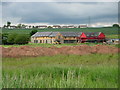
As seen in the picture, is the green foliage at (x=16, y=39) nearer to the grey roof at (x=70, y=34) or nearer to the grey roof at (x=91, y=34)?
the grey roof at (x=70, y=34)

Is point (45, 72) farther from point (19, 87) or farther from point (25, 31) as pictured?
point (25, 31)

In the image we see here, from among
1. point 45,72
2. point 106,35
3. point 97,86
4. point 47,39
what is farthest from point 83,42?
point 97,86

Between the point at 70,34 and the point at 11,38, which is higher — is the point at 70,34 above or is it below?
above

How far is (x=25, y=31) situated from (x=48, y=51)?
2.12 metres

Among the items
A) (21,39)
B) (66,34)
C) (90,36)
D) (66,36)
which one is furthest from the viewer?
(21,39)

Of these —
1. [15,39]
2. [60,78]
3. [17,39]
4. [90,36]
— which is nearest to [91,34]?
[90,36]

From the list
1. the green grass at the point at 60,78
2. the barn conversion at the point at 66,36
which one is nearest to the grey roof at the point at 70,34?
the barn conversion at the point at 66,36

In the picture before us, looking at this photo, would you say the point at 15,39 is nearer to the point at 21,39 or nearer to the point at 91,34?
the point at 21,39

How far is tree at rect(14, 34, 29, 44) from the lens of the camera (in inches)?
431

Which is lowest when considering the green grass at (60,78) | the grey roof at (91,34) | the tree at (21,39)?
the green grass at (60,78)

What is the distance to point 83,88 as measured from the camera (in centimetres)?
362

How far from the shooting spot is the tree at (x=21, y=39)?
431 inches

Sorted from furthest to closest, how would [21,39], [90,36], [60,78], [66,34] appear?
[21,39] → [90,36] → [66,34] → [60,78]

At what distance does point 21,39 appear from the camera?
1124cm
